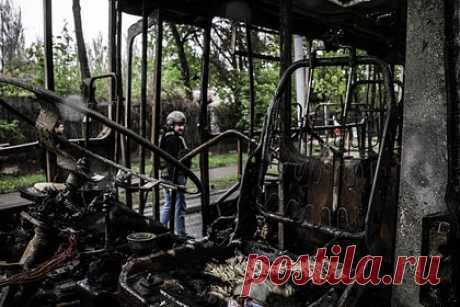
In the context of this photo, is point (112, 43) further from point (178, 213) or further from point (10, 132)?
point (10, 132)

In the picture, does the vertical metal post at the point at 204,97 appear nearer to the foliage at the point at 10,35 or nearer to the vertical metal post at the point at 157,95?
the vertical metal post at the point at 157,95

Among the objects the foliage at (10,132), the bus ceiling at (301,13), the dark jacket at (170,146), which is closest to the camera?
the bus ceiling at (301,13)

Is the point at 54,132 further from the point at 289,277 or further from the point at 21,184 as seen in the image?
the point at 21,184

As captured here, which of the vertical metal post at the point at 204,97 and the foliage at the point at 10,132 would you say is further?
the foliage at the point at 10,132

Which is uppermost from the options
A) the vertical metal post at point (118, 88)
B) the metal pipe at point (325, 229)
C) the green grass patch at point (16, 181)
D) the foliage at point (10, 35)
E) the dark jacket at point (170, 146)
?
the foliage at point (10, 35)

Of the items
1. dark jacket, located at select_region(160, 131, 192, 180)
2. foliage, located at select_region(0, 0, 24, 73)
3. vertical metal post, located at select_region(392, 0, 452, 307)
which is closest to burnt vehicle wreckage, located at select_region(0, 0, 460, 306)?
vertical metal post, located at select_region(392, 0, 452, 307)

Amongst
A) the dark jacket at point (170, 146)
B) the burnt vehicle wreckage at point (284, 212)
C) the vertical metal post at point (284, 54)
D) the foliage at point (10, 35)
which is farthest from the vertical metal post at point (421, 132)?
the foliage at point (10, 35)

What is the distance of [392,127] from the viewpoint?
90.7 inches

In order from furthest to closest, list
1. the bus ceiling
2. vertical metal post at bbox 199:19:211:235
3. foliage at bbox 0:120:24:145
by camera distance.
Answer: foliage at bbox 0:120:24:145, vertical metal post at bbox 199:19:211:235, the bus ceiling

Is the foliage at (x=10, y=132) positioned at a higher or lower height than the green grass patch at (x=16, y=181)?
higher

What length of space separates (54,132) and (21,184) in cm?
780

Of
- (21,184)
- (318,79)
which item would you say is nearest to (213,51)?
(318,79)

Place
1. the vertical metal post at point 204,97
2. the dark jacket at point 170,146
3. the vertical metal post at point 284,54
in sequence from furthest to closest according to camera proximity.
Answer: the dark jacket at point 170,146 < the vertical metal post at point 204,97 < the vertical metal post at point 284,54

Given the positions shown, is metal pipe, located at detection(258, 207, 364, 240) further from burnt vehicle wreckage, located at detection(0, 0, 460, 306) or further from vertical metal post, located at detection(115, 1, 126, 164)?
vertical metal post, located at detection(115, 1, 126, 164)
